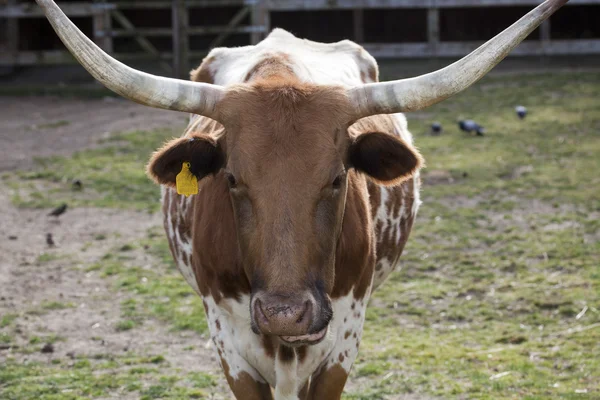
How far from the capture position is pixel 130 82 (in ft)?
12.0

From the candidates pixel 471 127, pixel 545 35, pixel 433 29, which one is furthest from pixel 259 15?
pixel 471 127

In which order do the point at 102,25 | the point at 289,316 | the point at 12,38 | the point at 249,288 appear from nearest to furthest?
the point at 289,316
the point at 249,288
the point at 102,25
the point at 12,38

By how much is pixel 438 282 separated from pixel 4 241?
3.81m

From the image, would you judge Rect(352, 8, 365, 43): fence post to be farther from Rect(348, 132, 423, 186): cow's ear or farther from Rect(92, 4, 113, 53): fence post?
Rect(348, 132, 423, 186): cow's ear

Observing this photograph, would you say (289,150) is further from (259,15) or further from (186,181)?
(259,15)

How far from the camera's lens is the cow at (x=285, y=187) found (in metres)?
3.55

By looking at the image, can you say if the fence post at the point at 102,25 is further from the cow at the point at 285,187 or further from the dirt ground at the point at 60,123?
the cow at the point at 285,187

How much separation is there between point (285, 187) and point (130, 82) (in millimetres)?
731

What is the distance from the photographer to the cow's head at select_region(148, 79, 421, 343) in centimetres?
348

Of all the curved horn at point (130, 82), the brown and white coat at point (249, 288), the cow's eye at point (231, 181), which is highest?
the curved horn at point (130, 82)

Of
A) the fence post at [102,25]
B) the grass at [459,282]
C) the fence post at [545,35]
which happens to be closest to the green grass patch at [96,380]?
the grass at [459,282]

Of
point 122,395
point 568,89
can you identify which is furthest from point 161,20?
point 122,395

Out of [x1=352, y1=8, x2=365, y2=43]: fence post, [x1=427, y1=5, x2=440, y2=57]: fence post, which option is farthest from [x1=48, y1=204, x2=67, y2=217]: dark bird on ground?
[x1=352, y1=8, x2=365, y2=43]: fence post

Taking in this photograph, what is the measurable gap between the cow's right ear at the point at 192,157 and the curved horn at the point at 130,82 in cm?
13
